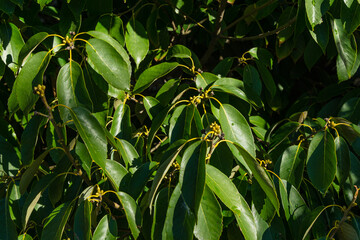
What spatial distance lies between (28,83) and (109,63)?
0.29m

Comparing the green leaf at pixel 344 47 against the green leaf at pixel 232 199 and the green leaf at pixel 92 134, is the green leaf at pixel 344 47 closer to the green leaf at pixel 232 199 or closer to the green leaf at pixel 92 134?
the green leaf at pixel 232 199

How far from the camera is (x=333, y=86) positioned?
2953 mm

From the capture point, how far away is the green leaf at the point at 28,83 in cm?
177

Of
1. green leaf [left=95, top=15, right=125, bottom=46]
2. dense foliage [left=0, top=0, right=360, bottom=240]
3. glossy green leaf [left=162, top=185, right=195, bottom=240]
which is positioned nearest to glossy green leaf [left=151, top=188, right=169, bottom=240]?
dense foliage [left=0, top=0, right=360, bottom=240]

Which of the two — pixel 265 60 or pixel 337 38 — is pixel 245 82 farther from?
pixel 337 38

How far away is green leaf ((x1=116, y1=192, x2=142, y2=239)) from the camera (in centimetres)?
165

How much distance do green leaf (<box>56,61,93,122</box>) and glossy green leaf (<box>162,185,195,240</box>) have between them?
496 mm

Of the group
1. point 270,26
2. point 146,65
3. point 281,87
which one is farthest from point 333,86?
point 146,65

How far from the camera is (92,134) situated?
1616 millimetres

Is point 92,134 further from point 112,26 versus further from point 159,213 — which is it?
point 112,26

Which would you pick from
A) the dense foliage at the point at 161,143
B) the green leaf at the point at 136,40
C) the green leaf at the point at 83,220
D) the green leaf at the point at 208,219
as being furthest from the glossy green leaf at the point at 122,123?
the green leaf at the point at 208,219

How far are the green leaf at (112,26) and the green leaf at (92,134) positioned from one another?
70 cm

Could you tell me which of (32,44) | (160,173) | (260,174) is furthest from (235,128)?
(32,44)

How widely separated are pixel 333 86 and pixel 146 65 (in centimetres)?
114
